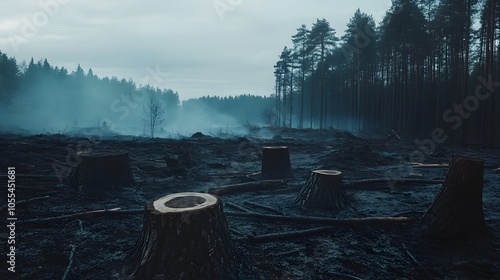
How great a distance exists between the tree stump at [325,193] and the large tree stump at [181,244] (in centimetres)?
365

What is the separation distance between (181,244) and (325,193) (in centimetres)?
415

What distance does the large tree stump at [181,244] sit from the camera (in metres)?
3.21

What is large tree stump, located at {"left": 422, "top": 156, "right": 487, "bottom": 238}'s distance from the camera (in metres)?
4.62

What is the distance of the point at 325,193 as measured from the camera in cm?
655

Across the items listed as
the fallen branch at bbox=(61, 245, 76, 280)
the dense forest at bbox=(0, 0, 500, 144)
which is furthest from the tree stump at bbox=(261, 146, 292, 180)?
the dense forest at bbox=(0, 0, 500, 144)

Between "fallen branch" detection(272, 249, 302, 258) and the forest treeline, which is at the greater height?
the forest treeline

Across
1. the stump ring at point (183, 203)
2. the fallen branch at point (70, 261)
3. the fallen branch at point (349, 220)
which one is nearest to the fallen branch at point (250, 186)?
the fallen branch at point (349, 220)

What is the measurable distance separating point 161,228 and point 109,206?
406 cm

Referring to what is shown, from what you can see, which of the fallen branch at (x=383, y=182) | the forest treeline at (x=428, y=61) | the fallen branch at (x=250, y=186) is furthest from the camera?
the forest treeline at (x=428, y=61)

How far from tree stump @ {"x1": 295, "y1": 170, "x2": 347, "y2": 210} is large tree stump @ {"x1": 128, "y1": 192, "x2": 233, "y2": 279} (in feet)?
12.0

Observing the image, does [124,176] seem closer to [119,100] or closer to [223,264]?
[223,264]

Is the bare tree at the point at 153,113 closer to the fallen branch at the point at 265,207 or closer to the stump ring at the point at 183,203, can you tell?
the fallen branch at the point at 265,207

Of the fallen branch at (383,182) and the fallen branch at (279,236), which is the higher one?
the fallen branch at (383,182)

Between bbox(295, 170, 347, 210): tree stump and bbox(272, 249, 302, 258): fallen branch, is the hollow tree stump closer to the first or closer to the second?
bbox(295, 170, 347, 210): tree stump
